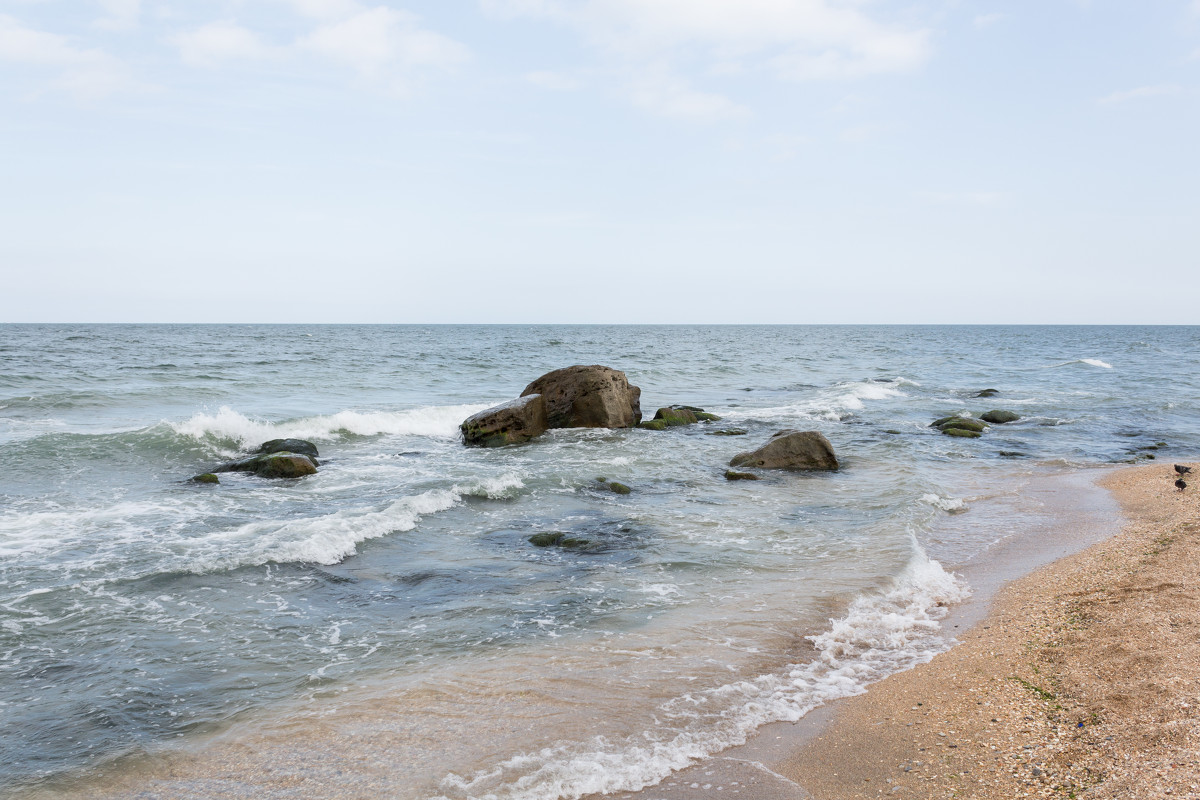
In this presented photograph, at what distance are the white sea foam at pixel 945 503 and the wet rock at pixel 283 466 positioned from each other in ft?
35.8

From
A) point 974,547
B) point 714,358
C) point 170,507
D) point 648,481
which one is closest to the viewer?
point 974,547

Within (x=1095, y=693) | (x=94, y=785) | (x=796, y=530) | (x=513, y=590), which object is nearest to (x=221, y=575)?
(x=513, y=590)

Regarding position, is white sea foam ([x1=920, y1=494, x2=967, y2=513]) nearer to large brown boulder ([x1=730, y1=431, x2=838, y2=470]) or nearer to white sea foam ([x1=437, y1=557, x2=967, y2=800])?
large brown boulder ([x1=730, y1=431, x2=838, y2=470])

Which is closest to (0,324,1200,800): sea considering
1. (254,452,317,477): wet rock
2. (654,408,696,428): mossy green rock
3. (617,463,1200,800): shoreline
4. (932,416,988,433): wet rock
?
(617,463,1200,800): shoreline

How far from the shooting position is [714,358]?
5069 cm

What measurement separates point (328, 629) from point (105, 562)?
359cm

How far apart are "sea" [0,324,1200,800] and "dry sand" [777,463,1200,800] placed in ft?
1.40

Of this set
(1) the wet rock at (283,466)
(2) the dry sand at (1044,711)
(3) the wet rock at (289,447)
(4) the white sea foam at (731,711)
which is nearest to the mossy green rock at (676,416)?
(3) the wet rock at (289,447)

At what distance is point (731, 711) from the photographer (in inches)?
203

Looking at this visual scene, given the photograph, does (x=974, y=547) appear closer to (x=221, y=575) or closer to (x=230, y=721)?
(x=230, y=721)

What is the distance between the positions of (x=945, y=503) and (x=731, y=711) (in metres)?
7.69

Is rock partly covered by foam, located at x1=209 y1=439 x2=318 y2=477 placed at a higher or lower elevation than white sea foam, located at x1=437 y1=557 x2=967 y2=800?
higher

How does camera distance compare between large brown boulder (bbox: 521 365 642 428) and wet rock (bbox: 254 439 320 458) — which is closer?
wet rock (bbox: 254 439 320 458)

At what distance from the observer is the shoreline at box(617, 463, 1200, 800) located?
4070 mm
